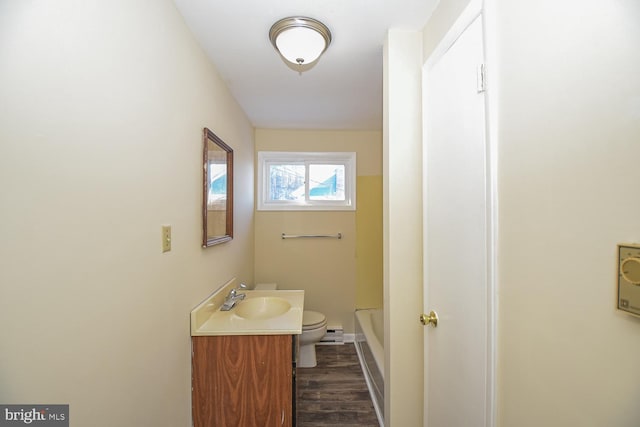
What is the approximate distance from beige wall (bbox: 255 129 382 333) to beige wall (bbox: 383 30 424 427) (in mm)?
1715

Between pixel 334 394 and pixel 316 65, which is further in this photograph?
pixel 334 394

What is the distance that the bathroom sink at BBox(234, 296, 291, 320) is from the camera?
6.30 feet

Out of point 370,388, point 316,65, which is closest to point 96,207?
point 316,65

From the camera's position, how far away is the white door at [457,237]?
914 mm

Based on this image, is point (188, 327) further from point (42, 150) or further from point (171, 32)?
point (171, 32)

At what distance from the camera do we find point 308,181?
10.4 feet

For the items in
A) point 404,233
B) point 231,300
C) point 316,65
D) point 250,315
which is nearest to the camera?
point 404,233

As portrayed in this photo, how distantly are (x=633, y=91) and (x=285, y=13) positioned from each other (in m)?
1.29

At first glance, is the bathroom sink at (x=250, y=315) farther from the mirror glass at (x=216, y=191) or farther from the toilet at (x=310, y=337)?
the toilet at (x=310, y=337)

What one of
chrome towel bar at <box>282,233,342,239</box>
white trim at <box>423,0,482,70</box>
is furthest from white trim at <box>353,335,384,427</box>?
white trim at <box>423,0,482,70</box>

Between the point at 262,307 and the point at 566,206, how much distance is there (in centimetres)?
184

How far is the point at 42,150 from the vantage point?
0.62 m

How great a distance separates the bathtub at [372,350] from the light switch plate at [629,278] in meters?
1.71

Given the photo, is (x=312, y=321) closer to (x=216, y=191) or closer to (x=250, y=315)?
(x=250, y=315)
